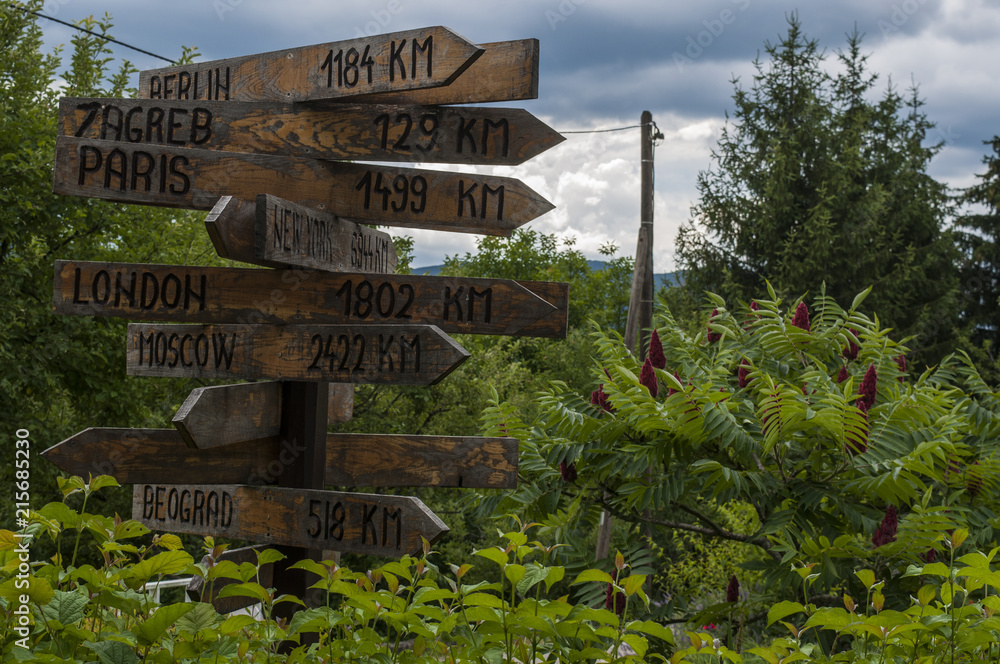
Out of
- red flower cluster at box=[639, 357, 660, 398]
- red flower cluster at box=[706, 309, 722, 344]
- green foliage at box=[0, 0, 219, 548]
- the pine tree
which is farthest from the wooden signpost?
the pine tree

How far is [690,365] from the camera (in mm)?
5129

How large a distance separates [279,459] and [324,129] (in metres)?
1.29

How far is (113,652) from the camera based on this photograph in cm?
132

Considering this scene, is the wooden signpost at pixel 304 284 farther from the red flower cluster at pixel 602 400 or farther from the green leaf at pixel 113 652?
the red flower cluster at pixel 602 400

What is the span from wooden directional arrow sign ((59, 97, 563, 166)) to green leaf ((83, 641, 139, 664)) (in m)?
2.07

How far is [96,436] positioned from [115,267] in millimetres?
631

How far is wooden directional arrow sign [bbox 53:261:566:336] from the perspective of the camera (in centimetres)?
288

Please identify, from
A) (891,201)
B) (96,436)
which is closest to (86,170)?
(96,436)

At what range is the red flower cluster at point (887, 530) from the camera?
3.87 metres

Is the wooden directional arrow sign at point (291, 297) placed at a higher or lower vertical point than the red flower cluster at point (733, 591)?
higher

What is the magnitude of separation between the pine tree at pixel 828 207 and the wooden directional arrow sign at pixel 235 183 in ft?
67.7

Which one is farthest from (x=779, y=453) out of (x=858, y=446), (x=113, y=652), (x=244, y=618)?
(x=113, y=652)

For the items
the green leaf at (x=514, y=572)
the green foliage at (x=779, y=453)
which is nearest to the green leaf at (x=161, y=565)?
the green leaf at (x=514, y=572)

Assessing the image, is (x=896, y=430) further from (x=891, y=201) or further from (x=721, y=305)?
(x=891, y=201)
